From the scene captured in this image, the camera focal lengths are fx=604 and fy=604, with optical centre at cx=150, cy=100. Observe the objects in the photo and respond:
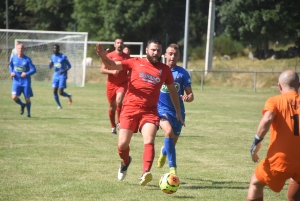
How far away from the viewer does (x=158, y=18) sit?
53.9 m

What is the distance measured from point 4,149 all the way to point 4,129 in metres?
3.21

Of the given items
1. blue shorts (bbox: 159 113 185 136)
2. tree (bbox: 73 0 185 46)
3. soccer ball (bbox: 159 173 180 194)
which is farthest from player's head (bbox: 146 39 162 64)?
tree (bbox: 73 0 185 46)

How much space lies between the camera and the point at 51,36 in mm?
34125

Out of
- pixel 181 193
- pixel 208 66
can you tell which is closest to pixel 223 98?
pixel 208 66

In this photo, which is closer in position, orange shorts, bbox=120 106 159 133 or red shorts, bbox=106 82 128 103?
orange shorts, bbox=120 106 159 133

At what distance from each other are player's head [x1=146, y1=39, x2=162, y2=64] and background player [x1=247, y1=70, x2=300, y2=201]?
234 cm

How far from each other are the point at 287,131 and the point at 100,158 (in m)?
5.20

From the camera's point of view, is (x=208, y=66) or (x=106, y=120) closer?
(x=106, y=120)

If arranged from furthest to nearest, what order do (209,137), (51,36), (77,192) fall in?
(51,36) → (209,137) → (77,192)

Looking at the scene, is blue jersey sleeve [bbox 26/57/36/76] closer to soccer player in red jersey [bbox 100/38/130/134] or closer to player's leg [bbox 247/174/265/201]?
soccer player in red jersey [bbox 100/38/130/134]

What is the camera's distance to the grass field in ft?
25.0

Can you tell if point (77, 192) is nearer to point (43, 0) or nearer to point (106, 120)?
point (106, 120)

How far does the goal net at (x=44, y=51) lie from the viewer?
32.0 m

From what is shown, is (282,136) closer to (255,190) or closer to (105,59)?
(255,190)
